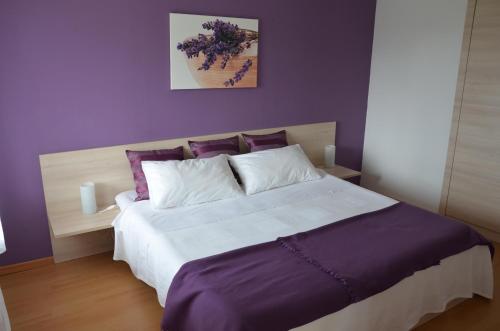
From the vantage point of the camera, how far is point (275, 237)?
7.56 ft

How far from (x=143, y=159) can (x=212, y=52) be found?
3.17ft

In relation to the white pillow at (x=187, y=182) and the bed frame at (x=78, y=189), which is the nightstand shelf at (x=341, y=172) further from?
the bed frame at (x=78, y=189)

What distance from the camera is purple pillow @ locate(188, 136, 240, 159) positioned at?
315cm

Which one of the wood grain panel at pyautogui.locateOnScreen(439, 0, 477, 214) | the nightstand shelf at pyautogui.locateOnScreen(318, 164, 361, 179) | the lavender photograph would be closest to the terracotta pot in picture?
the lavender photograph

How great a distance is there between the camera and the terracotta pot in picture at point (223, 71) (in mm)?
3106

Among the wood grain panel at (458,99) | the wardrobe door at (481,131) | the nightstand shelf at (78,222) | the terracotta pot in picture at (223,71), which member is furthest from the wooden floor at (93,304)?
the terracotta pot in picture at (223,71)

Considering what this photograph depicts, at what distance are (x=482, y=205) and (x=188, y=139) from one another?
2.42 metres

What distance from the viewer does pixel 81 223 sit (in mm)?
2676

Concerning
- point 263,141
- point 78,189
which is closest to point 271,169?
point 263,141

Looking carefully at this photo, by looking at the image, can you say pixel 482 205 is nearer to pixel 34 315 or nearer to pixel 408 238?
pixel 408 238

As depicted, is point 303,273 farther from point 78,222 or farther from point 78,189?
point 78,189

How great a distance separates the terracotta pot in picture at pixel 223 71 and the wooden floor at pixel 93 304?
58.5 inches

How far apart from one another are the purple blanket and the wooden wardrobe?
3.40 ft

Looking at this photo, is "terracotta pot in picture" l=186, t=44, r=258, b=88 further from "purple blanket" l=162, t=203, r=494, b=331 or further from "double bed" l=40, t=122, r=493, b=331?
"purple blanket" l=162, t=203, r=494, b=331
